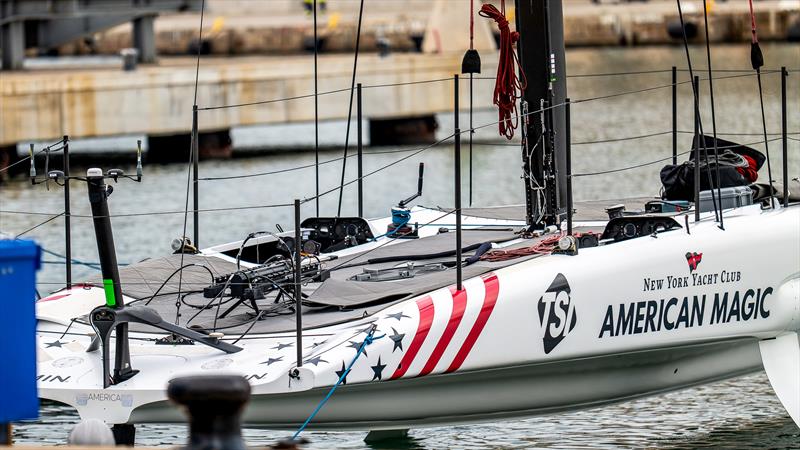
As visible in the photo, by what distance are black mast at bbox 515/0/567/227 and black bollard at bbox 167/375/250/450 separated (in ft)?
24.5

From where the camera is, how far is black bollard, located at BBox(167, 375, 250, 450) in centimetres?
505

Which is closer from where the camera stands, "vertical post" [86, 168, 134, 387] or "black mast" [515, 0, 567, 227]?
"vertical post" [86, 168, 134, 387]

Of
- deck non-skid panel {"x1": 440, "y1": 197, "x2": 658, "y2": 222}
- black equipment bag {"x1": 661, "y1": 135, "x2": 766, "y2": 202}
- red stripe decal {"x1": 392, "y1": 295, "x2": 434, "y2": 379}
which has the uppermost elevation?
black equipment bag {"x1": 661, "y1": 135, "x2": 766, "y2": 202}

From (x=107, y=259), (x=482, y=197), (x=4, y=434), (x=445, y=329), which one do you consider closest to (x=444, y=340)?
(x=445, y=329)

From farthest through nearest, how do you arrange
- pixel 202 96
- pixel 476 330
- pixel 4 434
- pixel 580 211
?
pixel 202 96
pixel 580 211
pixel 476 330
pixel 4 434

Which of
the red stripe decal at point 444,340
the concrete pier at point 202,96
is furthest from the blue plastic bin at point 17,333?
the concrete pier at point 202,96

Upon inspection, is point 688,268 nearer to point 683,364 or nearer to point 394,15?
point 683,364

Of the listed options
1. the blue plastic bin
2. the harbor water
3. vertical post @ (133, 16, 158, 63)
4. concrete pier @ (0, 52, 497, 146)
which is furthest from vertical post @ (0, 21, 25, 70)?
the blue plastic bin

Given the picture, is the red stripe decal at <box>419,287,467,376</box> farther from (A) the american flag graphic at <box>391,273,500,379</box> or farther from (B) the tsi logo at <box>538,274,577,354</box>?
(B) the tsi logo at <box>538,274,577,354</box>

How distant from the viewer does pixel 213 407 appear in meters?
5.07

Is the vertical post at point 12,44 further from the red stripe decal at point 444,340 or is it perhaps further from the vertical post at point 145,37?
the red stripe decal at point 444,340

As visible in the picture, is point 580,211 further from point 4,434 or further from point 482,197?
point 482,197

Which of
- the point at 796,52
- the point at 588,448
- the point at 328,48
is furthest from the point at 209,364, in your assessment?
the point at 328,48

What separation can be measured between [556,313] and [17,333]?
4.06 m
